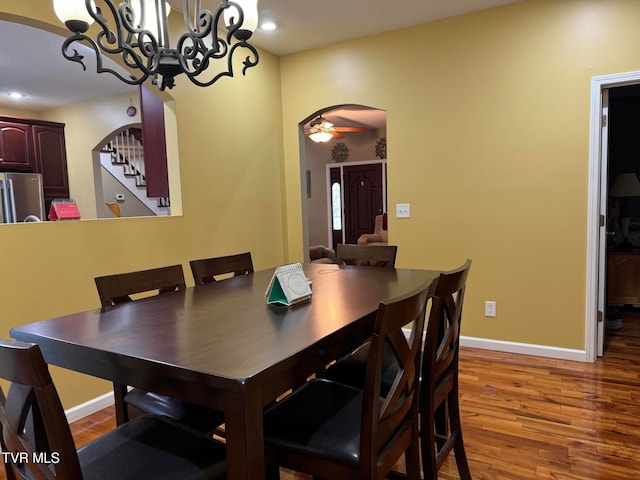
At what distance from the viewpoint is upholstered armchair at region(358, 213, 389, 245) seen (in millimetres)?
7457

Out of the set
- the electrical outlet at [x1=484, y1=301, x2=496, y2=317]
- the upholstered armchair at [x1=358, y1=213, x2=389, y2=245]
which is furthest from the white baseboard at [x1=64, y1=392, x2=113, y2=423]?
the upholstered armchair at [x1=358, y1=213, x2=389, y2=245]

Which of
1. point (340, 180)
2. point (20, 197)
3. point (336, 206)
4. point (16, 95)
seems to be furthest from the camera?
point (336, 206)

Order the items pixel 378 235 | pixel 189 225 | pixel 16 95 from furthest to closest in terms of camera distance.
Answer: pixel 378 235
pixel 16 95
pixel 189 225

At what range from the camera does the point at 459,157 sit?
3527 mm

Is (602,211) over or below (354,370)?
over

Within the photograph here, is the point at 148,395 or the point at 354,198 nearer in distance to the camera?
the point at 148,395

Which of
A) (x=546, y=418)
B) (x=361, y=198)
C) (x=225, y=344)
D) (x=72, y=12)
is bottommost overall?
(x=546, y=418)

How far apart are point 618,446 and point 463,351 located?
1.43 meters

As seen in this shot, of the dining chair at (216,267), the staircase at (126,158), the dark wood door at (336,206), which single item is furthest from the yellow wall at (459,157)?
the dark wood door at (336,206)

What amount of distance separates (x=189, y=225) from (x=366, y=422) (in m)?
2.42

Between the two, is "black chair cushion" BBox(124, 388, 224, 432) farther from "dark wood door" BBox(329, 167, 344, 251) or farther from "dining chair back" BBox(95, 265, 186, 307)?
"dark wood door" BBox(329, 167, 344, 251)

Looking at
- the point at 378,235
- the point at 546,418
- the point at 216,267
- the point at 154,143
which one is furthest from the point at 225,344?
the point at 378,235

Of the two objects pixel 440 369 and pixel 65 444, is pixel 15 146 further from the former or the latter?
pixel 440 369

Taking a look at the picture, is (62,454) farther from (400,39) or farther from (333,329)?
(400,39)
